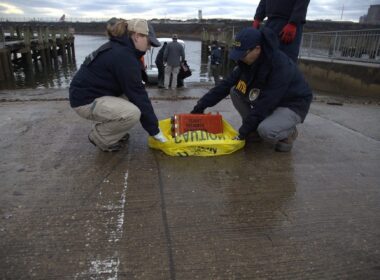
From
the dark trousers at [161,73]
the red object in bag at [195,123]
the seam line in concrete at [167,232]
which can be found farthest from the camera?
the dark trousers at [161,73]

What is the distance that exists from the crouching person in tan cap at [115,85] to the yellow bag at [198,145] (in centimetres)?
11

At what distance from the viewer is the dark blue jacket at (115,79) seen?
2.62 m

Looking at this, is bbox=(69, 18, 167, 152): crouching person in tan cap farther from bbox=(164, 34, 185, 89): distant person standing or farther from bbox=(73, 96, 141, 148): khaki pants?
bbox=(164, 34, 185, 89): distant person standing

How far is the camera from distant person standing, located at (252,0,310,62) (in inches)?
126

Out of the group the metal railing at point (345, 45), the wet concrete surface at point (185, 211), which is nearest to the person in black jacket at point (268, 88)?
the wet concrete surface at point (185, 211)

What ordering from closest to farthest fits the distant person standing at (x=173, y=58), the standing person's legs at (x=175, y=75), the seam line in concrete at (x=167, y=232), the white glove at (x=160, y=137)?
the seam line in concrete at (x=167, y=232), the white glove at (x=160, y=137), the distant person standing at (x=173, y=58), the standing person's legs at (x=175, y=75)

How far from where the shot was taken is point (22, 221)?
1930mm

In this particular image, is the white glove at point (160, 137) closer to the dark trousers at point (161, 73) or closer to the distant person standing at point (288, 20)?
the distant person standing at point (288, 20)

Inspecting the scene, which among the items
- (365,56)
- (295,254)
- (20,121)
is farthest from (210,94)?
(365,56)

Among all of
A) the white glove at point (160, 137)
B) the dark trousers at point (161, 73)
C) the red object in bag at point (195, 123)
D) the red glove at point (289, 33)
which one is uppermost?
the red glove at point (289, 33)

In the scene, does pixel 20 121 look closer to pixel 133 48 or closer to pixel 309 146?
pixel 133 48

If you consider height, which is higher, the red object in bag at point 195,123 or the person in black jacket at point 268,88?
the person in black jacket at point 268,88

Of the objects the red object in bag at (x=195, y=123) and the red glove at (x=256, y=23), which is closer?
the red object in bag at (x=195, y=123)

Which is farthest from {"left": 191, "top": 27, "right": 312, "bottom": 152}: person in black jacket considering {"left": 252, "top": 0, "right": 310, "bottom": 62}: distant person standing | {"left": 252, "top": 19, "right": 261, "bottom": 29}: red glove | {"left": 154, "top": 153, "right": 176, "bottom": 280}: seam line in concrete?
{"left": 154, "top": 153, "right": 176, "bottom": 280}: seam line in concrete
